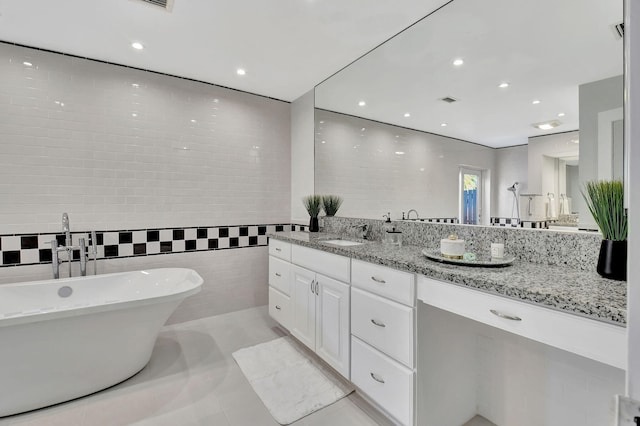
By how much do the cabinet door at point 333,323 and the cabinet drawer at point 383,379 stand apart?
10 centimetres

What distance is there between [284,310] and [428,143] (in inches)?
72.2

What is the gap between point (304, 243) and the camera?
7.77 feet

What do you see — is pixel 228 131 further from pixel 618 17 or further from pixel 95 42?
pixel 618 17

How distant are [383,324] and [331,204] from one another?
5.49ft

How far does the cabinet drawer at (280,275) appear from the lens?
2629 millimetres

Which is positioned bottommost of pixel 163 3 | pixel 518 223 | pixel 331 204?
pixel 518 223

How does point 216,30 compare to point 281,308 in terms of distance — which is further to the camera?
point 281,308

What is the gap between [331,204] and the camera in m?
3.14

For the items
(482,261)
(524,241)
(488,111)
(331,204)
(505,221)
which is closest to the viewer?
(482,261)

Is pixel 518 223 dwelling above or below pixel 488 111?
below

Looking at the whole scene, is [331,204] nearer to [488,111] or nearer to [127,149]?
[488,111]

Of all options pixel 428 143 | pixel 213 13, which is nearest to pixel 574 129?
pixel 428 143

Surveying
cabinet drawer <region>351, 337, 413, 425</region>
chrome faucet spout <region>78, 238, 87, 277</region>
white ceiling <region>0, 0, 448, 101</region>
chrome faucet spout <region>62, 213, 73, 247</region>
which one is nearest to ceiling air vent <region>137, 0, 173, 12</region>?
white ceiling <region>0, 0, 448, 101</region>

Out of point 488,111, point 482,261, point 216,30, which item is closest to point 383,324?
point 482,261
